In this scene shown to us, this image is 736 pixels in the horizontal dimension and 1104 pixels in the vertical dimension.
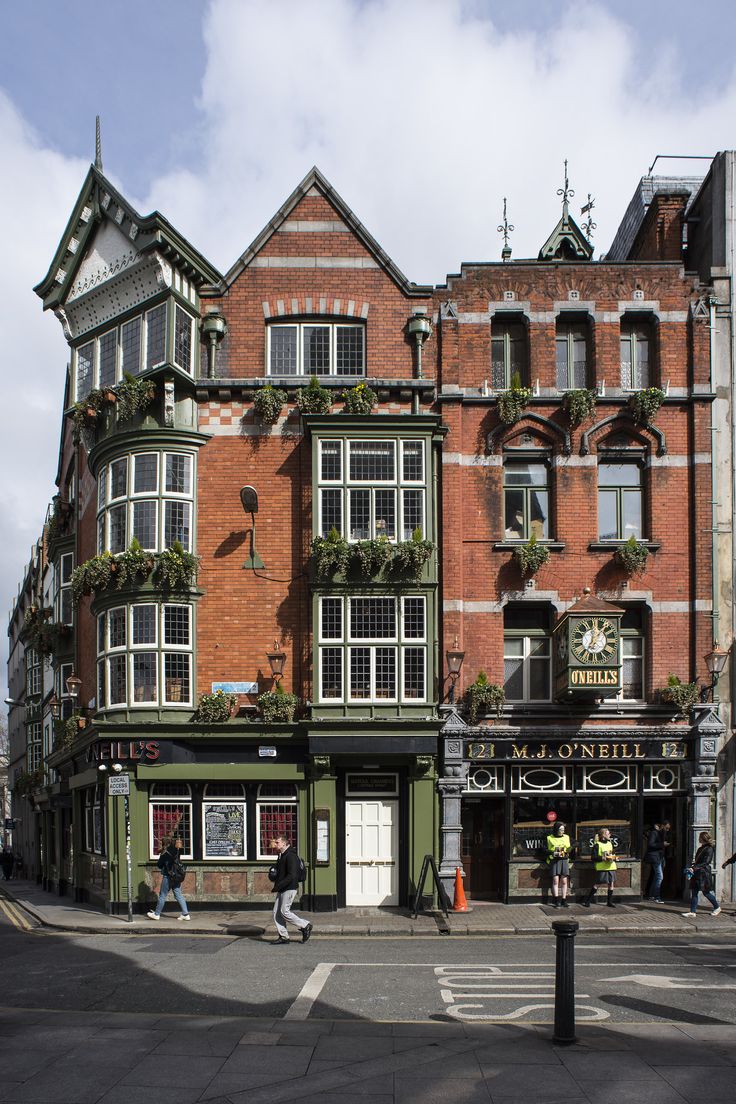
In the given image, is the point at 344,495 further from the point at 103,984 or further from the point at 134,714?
the point at 103,984

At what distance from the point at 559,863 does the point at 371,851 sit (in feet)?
13.2

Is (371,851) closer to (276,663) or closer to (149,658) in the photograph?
(276,663)

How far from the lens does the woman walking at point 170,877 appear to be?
795 inches

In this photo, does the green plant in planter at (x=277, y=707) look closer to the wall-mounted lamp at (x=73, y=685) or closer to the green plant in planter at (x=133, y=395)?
the wall-mounted lamp at (x=73, y=685)

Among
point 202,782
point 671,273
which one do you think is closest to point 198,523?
point 202,782

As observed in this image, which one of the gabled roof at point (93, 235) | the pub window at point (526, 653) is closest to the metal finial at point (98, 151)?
the gabled roof at point (93, 235)

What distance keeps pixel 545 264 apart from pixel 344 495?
7.31 m

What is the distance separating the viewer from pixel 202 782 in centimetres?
2264

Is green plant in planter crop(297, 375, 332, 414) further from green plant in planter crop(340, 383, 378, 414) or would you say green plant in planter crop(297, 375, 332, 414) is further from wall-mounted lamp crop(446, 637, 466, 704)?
wall-mounted lamp crop(446, 637, 466, 704)

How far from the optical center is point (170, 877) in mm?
20219

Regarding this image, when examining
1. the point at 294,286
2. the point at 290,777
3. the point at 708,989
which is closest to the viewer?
the point at 708,989

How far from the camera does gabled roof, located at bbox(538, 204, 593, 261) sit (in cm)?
2708

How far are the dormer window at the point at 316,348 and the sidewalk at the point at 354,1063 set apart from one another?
622 inches

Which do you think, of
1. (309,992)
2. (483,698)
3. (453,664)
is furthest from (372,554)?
(309,992)
